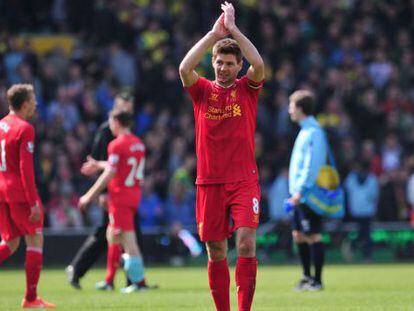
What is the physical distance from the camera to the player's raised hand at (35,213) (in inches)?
465

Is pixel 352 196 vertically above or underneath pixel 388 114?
underneath

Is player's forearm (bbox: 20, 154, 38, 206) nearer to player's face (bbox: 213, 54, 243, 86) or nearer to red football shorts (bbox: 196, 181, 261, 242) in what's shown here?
red football shorts (bbox: 196, 181, 261, 242)

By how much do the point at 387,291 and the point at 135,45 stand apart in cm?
1316

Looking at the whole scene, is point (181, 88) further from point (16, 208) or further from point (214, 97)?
point (214, 97)

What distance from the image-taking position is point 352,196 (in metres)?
23.2

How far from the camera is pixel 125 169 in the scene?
47.7ft

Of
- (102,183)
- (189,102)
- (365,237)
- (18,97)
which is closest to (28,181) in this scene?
(18,97)

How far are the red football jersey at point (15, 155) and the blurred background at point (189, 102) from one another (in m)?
9.39

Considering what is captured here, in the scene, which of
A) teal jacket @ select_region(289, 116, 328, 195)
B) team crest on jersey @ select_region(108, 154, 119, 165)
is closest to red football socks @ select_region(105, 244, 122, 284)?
team crest on jersey @ select_region(108, 154, 119, 165)

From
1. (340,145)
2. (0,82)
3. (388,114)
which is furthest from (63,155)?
(388,114)

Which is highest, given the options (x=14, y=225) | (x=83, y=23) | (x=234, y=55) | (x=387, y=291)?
(x=83, y=23)

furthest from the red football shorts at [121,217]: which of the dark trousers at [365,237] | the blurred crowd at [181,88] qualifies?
the dark trousers at [365,237]

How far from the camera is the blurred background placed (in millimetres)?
22938

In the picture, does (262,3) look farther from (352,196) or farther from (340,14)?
(352,196)
